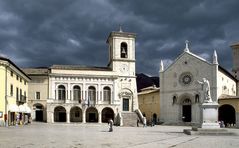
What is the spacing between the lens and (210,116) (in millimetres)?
27750

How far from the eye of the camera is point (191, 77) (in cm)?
6041

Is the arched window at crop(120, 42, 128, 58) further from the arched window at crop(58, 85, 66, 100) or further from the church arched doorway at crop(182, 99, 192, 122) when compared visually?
the church arched doorway at crop(182, 99, 192, 122)

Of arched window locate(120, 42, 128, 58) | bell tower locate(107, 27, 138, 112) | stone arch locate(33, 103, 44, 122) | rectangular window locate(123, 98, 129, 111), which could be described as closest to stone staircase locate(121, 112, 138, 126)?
bell tower locate(107, 27, 138, 112)

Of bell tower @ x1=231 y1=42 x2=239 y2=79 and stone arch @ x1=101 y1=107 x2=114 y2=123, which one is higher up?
bell tower @ x1=231 y1=42 x2=239 y2=79

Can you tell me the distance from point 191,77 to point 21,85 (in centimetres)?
2783

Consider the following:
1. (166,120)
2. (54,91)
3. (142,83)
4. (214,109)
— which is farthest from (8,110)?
(142,83)

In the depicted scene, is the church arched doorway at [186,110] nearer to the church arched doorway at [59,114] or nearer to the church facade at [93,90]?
the church facade at [93,90]

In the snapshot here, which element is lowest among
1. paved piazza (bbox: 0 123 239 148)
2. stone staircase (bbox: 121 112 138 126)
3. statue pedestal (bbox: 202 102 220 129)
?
stone staircase (bbox: 121 112 138 126)

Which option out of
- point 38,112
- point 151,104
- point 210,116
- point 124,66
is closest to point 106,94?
point 124,66

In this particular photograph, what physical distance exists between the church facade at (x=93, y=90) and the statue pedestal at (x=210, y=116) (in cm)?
3131

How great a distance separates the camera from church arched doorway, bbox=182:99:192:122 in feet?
200

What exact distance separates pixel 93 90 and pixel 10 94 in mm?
20642

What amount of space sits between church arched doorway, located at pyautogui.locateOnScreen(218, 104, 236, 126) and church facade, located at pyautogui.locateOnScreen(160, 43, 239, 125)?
210cm

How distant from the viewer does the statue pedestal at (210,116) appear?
2766cm
